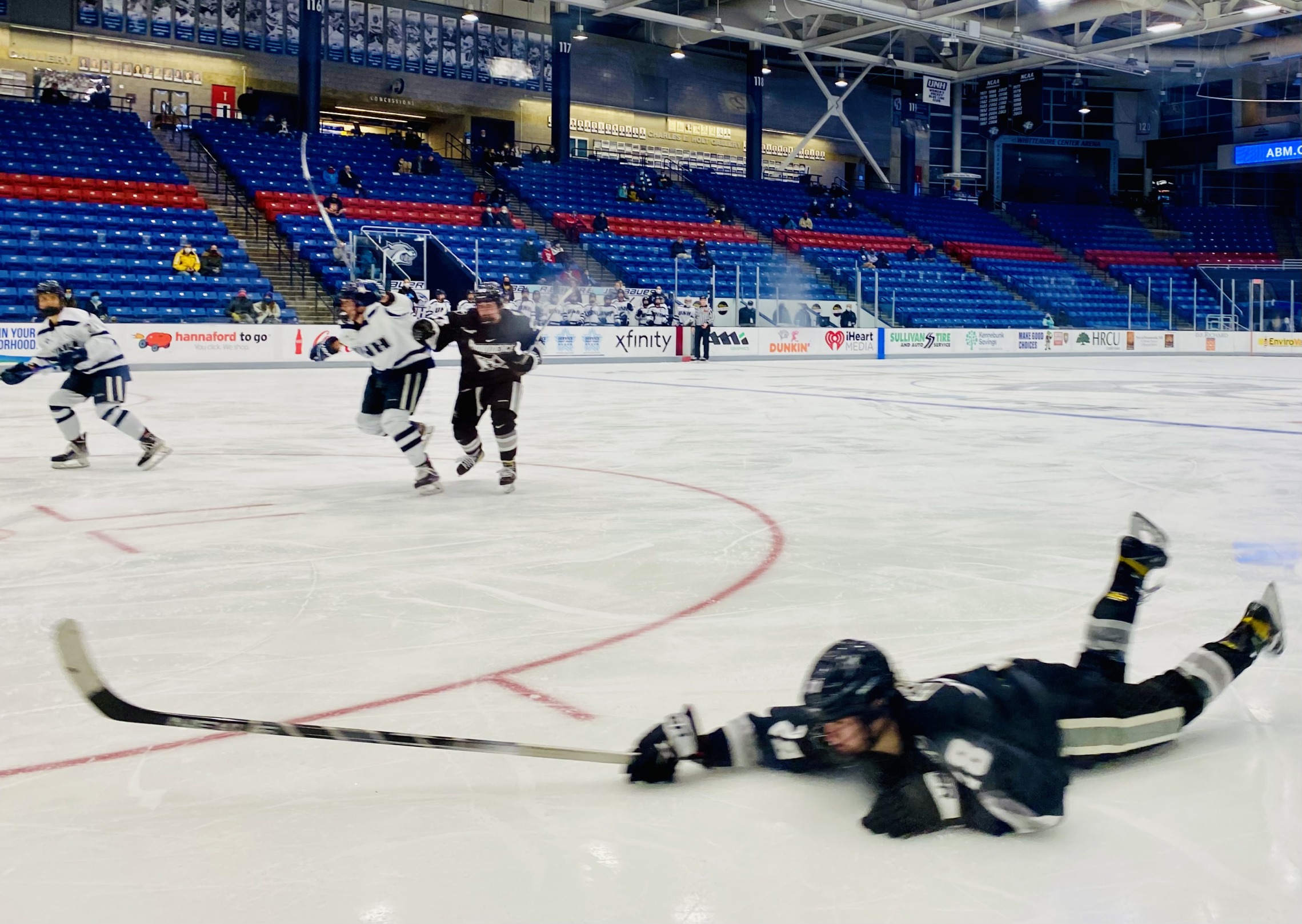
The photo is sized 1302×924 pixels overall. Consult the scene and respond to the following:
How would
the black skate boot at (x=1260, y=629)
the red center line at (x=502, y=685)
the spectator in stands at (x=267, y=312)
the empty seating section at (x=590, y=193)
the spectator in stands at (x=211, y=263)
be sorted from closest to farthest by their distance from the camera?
1. the red center line at (x=502, y=685)
2. the black skate boot at (x=1260, y=629)
3. the spectator in stands at (x=267, y=312)
4. the spectator in stands at (x=211, y=263)
5. the empty seating section at (x=590, y=193)

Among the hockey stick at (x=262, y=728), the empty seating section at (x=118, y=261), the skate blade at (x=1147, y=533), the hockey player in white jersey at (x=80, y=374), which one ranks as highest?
the empty seating section at (x=118, y=261)

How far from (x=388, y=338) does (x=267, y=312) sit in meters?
15.1

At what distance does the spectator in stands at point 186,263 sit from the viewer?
2117cm

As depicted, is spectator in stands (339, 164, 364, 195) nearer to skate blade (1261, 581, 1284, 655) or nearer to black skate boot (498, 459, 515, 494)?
black skate boot (498, 459, 515, 494)

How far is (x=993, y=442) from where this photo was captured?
9.37 meters

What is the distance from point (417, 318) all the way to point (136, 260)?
16750mm

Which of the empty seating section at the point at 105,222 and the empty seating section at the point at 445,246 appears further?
the empty seating section at the point at 445,246

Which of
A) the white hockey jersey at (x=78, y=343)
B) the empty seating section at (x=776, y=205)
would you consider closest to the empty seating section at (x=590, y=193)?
the empty seating section at (x=776, y=205)

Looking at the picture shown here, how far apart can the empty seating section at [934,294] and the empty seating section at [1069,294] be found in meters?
1.10

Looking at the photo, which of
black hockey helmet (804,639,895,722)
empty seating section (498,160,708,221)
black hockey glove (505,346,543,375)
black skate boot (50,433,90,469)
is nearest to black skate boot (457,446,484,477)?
black hockey glove (505,346,543,375)

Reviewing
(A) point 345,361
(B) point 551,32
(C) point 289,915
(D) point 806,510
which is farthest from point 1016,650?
(B) point 551,32

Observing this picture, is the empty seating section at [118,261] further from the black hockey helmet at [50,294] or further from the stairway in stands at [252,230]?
the black hockey helmet at [50,294]

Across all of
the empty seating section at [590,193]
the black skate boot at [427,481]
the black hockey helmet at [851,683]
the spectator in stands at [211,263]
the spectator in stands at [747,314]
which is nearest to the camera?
the black hockey helmet at [851,683]

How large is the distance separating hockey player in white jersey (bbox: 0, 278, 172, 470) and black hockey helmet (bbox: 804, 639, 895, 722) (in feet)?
21.3
